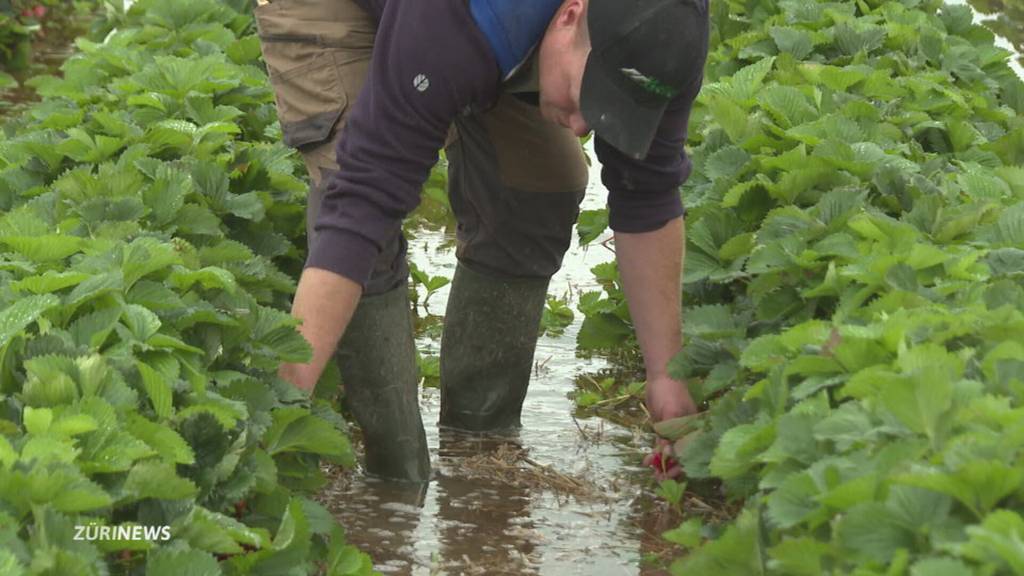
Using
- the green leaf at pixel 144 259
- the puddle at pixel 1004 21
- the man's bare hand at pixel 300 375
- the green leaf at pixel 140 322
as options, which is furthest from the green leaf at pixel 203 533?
the puddle at pixel 1004 21

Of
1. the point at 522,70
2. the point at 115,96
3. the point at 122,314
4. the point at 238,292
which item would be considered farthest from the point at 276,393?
the point at 115,96

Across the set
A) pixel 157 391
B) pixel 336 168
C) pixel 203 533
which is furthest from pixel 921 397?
pixel 336 168

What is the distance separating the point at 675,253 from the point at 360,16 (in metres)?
0.96

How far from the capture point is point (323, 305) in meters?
3.68

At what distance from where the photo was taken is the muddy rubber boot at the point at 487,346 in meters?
4.91

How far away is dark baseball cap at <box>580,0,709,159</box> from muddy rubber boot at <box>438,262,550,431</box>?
4.74 ft

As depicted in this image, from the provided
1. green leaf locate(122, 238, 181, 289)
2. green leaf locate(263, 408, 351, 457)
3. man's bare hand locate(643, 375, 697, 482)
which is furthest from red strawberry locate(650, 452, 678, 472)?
green leaf locate(122, 238, 181, 289)

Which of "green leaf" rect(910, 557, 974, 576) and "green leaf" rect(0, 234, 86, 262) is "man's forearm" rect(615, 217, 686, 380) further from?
"green leaf" rect(910, 557, 974, 576)

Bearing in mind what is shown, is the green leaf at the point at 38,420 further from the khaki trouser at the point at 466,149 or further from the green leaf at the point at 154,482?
the khaki trouser at the point at 466,149

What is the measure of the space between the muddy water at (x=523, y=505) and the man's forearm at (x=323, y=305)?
63cm

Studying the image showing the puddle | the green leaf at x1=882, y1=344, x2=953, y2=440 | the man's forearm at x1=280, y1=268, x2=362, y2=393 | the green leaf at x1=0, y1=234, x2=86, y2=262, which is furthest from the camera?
the puddle

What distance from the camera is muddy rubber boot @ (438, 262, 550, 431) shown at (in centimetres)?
491

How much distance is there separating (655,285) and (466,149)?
788mm

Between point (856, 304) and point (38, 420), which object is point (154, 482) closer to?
point (38, 420)
